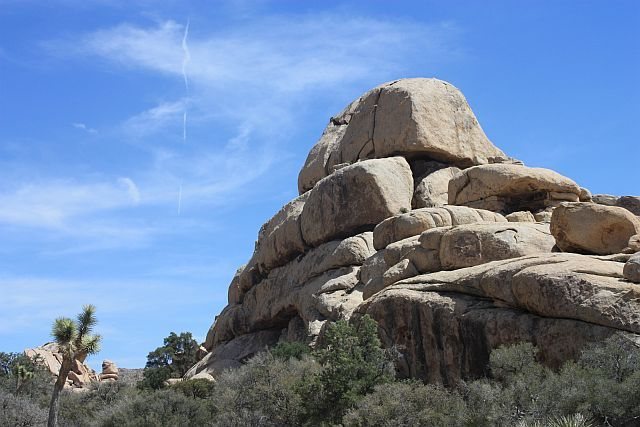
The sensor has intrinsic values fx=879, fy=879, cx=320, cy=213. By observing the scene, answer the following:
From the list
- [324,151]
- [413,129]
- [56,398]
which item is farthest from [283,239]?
[56,398]

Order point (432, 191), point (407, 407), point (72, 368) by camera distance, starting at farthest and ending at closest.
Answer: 1. point (72, 368)
2. point (432, 191)
3. point (407, 407)

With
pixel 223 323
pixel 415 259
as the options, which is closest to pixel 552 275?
pixel 415 259

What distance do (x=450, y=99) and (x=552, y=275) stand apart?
89.0 ft

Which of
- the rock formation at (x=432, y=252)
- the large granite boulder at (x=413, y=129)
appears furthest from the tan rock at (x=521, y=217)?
the large granite boulder at (x=413, y=129)

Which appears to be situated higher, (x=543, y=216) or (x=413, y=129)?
(x=413, y=129)

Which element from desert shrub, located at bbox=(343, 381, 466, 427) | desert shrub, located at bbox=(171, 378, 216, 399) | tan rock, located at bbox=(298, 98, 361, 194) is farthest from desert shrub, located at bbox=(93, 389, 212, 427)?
tan rock, located at bbox=(298, 98, 361, 194)

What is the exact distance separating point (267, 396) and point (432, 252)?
8.58 metres

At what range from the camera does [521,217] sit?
40281 mm

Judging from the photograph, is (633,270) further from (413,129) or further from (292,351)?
(413,129)

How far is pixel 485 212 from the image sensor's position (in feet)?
133

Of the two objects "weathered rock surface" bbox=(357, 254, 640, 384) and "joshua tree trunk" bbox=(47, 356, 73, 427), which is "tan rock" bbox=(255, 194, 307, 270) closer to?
"joshua tree trunk" bbox=(47, 356, 73, 427)

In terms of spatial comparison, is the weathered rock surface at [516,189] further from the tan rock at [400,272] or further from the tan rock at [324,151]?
the tan rock at [324,151]

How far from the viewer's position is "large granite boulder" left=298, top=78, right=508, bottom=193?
4966 cm

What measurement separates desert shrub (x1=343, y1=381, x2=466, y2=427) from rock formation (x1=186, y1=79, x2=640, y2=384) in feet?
6.24
